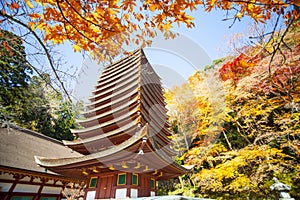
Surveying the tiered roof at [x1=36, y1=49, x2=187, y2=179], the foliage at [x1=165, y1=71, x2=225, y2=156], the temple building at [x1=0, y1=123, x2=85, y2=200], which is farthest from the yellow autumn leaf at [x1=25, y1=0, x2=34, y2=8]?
the foliage at [x1=165, y1=71, x2=225, y2=156]

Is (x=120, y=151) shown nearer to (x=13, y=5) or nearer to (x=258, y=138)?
(x=13, y=5)

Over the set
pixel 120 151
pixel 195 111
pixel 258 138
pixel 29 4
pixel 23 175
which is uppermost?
pixel 195 111

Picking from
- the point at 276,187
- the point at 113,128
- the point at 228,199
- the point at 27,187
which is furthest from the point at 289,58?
the point at 27,187

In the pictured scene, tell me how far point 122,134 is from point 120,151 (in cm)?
140

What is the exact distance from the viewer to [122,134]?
5.35 metres

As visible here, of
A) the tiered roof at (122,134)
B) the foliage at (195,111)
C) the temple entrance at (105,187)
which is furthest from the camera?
the foliage at (195,111)

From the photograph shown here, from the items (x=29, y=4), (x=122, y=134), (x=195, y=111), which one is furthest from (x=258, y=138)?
(x=29, y=4)

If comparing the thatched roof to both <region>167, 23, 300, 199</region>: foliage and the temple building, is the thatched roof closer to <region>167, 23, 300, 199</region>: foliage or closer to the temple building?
Answer: the temple building

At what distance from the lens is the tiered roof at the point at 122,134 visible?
13.5 ft

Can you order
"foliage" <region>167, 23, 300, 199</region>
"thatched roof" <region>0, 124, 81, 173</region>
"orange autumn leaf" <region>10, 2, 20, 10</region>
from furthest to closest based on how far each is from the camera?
"foliage" <region>167, 23, 300, 199</region> < "thatched roof" <region>0, 124, 81, 173</region> < "orange autumn leaf" <region>10, 2, 20, 10</region>

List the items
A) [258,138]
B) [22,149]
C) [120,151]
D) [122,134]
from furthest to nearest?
1. [258,138]
2. [22,149]
3. [122,134]
4. [120,151]

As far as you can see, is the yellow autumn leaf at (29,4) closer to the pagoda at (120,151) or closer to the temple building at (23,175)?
the pagoda at (120,151)

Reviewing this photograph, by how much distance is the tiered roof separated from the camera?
4.12m

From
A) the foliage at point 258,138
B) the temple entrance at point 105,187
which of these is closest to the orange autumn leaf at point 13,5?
the temple entrance at point 105,187
